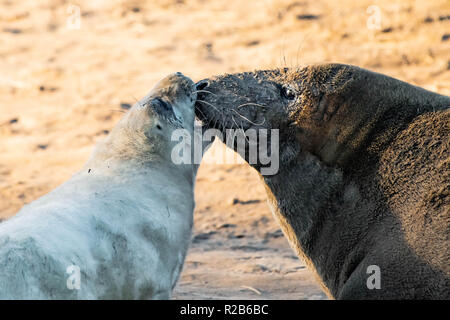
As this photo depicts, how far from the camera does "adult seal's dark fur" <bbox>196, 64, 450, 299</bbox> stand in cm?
385

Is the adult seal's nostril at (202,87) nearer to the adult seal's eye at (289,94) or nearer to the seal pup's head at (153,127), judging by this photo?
the seal pup's head at (153,127)

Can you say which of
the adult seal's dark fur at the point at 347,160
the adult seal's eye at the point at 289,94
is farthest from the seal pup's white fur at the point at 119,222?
the adult seal's eye at the point at 289,94

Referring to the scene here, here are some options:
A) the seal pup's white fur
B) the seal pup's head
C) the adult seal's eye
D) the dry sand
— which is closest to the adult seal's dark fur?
the adult seal's eye

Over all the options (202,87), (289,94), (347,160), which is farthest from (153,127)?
(347,160)

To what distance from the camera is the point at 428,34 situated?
9094mm

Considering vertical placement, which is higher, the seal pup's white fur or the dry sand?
the seal pup's white fur

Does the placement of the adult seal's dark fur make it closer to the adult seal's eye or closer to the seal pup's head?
the adult seal's eye

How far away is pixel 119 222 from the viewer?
11.9 feet

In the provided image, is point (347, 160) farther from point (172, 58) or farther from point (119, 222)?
point (172, 58)

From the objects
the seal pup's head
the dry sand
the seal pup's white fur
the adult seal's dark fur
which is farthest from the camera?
the dry sand

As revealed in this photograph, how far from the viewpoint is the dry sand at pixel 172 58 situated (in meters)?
7.80

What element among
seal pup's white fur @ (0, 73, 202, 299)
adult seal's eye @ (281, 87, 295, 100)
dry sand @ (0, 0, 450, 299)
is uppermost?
adult seal's eye @ (281, 87, 295, 100)

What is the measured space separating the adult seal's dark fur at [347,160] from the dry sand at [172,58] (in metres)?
2.46
